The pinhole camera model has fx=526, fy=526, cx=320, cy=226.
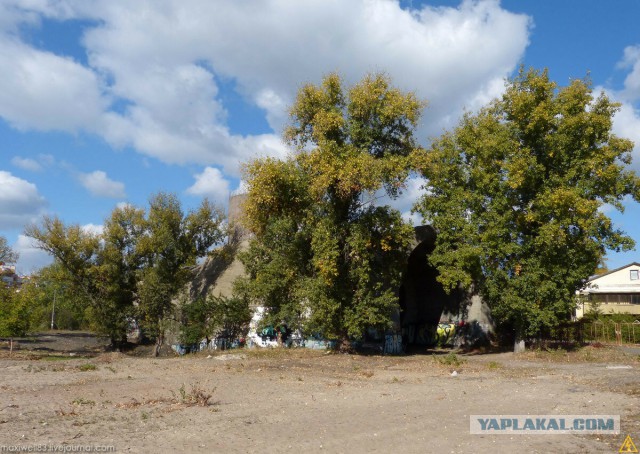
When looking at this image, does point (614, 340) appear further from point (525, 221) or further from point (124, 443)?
point (124, 443)

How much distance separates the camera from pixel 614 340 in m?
32.7

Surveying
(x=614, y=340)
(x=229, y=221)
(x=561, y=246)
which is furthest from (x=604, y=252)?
(x=229, y=221)

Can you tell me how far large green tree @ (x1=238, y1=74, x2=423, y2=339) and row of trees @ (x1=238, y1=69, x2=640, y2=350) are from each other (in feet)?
0.19

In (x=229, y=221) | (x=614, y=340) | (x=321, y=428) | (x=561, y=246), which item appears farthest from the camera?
(x=229, y=221)

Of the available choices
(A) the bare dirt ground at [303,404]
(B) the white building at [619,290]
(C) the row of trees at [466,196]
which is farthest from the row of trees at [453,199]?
(B) the white building at [619,290]

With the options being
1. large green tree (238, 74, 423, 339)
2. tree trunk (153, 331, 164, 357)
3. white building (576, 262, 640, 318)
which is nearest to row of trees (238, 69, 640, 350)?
large green tree (238, 74, 423, 339)

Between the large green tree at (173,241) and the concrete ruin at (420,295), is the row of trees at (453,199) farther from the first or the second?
the large green tree at (173,241)

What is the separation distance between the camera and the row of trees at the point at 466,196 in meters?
24.2

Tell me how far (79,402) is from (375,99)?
60.6 feet

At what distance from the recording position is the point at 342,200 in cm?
2538

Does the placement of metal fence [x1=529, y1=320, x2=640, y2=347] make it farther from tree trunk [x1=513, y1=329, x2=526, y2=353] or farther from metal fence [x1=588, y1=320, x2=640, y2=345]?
tree trunk [x1=513, y1=329, x2=526, y2=353]

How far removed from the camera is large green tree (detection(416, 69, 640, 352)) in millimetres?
24141

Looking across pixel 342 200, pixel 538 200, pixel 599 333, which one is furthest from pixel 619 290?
pixel 342 200

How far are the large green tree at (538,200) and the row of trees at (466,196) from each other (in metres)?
0.06
